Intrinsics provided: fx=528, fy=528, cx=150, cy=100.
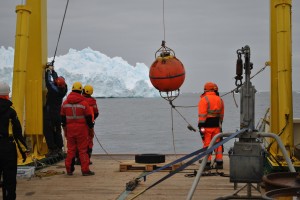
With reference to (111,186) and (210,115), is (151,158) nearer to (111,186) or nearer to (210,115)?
(210,115)

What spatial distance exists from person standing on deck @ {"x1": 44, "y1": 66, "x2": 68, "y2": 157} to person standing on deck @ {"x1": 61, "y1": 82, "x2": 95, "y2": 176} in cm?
157

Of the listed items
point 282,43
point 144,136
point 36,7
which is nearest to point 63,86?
point 36,7

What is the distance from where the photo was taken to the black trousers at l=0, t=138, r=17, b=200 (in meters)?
6.30

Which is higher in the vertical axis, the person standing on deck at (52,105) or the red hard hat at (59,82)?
the red hard hat at (59,82)

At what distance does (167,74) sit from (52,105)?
2.98m

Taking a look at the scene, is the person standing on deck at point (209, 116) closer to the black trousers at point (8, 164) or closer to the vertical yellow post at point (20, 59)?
the vertical yellow post at point (20, 59)

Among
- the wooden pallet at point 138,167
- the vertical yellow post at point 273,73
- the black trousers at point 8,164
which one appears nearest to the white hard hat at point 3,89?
Answer: the black trousers at point 8,164

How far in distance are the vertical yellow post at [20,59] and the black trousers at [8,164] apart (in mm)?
3261

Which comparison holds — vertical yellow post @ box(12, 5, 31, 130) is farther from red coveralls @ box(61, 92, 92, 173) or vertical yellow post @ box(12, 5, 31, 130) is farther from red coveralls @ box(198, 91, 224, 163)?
red coveralls @ box(198, 91, 224, 163)

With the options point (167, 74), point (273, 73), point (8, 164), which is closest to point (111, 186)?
point (8, 164)

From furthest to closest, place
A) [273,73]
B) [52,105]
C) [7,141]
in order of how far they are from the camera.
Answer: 1. [52,105]
2. [273,73]
3. [7,141]

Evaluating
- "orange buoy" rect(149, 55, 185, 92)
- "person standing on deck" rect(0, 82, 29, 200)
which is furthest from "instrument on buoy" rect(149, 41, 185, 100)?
"person standing on deck" rect(0, 82, 29, 200)

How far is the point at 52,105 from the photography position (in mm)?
11289

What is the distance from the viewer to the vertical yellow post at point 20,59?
963 centimetres
